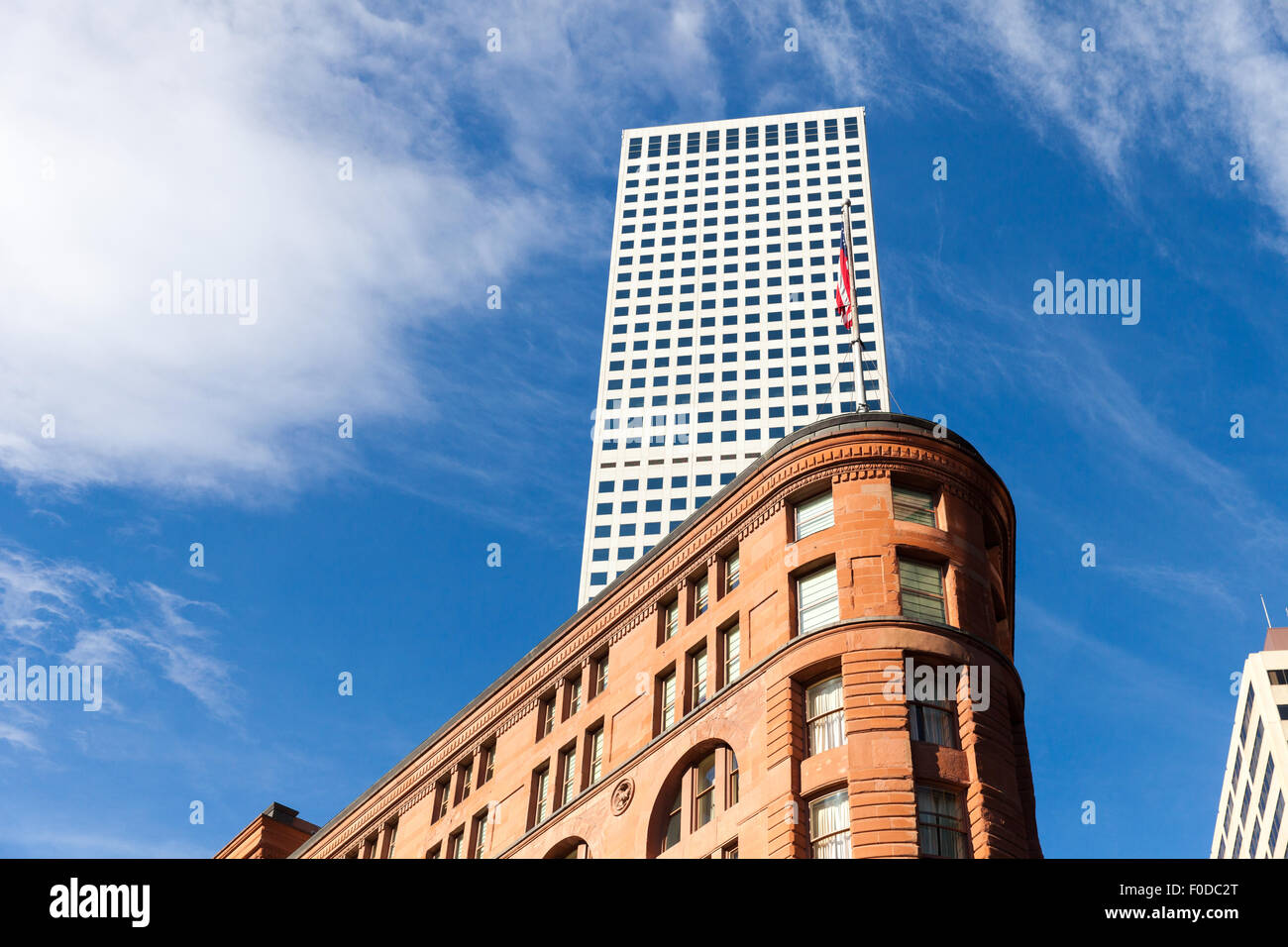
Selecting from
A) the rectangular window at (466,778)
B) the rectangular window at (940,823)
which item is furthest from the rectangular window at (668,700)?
the rectangular window at (466,778)

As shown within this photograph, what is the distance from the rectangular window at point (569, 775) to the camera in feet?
160

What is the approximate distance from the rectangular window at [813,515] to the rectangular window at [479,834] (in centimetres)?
1937

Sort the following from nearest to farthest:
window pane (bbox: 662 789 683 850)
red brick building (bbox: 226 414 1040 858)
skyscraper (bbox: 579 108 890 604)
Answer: red brick building (bbox: 226 414 1040 858) → window pane (bbox: 662 789 683 850) → skyscraper (bbox: 579 108 890 604)

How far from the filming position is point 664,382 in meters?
161

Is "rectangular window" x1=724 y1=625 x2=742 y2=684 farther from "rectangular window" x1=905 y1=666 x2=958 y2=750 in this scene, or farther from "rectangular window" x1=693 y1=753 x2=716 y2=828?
"rectangular window" x1=905 y1=666 x2=958 y2=750

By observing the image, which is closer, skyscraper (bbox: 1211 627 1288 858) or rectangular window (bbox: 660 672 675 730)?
rectangular window (bbox: 660 672 675 730)

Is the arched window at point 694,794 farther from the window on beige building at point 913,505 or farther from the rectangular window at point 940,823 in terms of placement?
the window on beige building at point 913,505

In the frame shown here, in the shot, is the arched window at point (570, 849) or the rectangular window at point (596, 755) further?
the rectangular window at point (596, 755)

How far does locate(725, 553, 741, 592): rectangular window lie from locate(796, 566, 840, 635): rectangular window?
3672 mm

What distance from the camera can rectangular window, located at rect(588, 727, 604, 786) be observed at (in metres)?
48.2

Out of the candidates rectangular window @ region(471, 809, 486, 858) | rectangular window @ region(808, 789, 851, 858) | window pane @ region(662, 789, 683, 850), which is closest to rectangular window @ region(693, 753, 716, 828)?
window pane @ region(662, 789, 683, 850)
